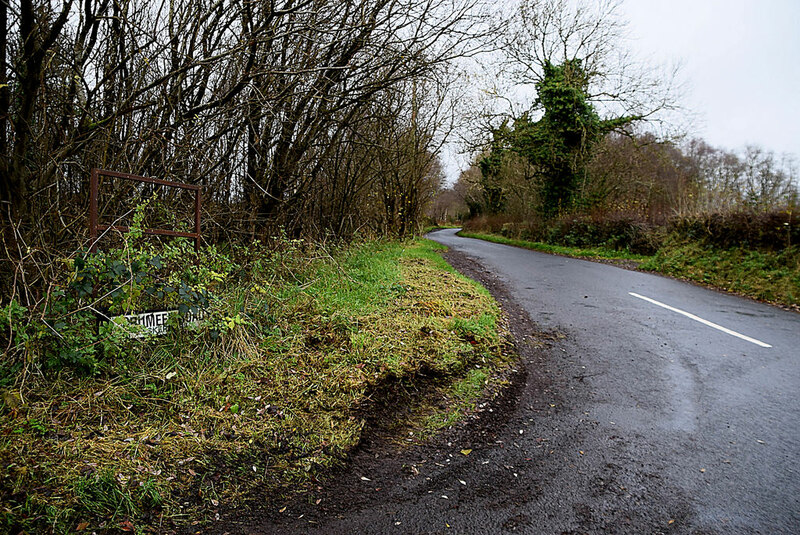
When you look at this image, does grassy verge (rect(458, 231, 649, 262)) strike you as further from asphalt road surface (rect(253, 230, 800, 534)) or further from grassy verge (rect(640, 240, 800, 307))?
asphalt road surface (rect(253, 230, 800, 534))

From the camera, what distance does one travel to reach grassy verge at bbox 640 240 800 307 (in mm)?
10672

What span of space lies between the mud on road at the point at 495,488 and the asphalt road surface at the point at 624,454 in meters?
0.01

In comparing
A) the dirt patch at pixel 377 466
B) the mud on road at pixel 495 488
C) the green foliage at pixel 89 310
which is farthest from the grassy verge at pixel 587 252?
the green foliage at pixel 89 310

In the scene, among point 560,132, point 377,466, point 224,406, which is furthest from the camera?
point 560,132

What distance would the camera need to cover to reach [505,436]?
13.3 feet

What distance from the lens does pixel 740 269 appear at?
12.2 m

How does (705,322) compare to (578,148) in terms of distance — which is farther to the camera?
(578,148)

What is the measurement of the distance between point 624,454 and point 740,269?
10.9 meters

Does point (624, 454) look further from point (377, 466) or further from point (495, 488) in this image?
point (377, 466)

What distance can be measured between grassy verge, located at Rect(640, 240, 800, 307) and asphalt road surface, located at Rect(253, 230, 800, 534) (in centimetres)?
428

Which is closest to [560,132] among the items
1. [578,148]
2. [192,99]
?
[578,148]

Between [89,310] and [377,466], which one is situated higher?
[89,310]

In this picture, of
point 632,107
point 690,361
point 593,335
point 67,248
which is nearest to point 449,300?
point 593,335

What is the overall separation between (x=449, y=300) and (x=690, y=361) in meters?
3.35
